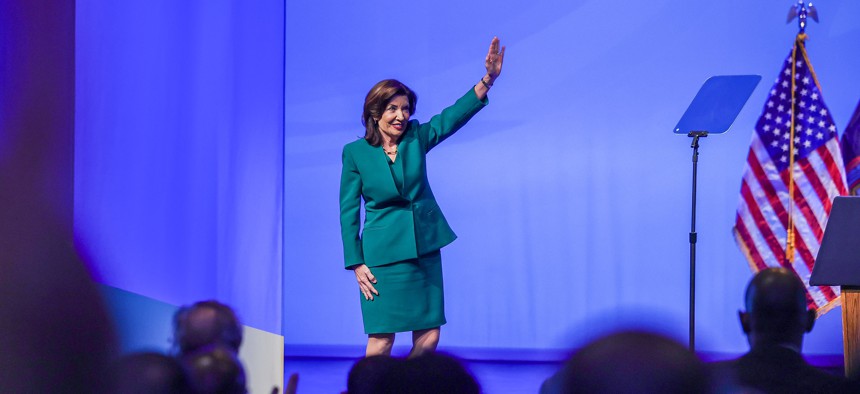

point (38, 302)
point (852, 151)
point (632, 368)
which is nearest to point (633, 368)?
point (632, 368)

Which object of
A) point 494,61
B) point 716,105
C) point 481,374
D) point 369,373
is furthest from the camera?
point 481,374

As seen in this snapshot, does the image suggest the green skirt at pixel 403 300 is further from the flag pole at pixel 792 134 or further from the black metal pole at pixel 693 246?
the flag pole at pixel 792 134

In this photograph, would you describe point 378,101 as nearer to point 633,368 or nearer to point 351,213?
point 351,213

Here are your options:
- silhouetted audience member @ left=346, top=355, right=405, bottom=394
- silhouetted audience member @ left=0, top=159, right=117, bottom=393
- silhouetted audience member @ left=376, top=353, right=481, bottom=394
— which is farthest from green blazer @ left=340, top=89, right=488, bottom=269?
silhouetted audience member @ left=376, top=353, right=481, bottom=394

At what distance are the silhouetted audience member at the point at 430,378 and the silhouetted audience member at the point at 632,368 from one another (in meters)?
0.12

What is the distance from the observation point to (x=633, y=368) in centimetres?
103

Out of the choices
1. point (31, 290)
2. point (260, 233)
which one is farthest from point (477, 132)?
point (31, 290)

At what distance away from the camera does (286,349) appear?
19.0 feet

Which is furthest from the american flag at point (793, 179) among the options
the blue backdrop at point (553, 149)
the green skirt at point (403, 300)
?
the green skirt at point (403, 300)

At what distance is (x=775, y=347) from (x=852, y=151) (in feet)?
12.6

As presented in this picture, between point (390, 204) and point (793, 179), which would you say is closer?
point (390, 204)

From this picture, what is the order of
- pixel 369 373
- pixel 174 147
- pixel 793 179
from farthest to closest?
pixel 793 179
pixel 174 147
pixel 369 373

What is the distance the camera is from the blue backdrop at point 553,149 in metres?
5.42

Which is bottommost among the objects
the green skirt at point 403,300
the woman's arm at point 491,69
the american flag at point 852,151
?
the green skirt at point 403,300
